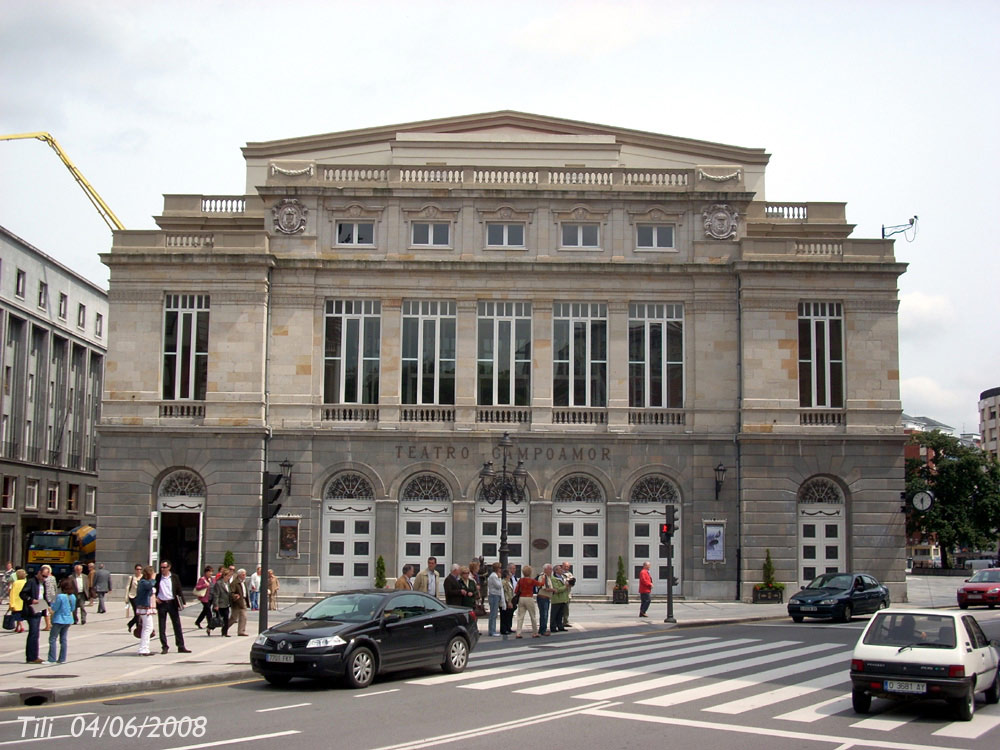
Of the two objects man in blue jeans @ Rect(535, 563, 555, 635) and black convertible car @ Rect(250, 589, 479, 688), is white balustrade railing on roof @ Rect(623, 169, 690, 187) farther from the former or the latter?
black convertible car @ Rect(250, 589, 479, 688)

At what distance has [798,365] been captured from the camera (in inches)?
1537

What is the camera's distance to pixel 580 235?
40219mm

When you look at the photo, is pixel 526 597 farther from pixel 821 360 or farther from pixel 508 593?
pixel 821 360

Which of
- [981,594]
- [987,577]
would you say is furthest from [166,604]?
[987,577]

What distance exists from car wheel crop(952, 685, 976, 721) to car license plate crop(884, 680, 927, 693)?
1.74ft

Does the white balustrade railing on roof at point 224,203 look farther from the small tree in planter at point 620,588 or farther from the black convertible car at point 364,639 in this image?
the black convertible car at point 364,639

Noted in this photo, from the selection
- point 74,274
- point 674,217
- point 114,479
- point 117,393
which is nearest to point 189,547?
point 114,479

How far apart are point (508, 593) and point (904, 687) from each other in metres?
13.3

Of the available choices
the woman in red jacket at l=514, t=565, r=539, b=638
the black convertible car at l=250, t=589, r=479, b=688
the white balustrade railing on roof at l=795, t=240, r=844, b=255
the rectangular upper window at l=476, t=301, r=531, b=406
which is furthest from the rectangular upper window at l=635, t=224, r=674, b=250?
the black convertible car at l=250, t=589, r=479, b=688

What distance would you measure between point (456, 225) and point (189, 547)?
15062mm

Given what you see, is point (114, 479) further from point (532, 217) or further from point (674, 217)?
point (674, 217)

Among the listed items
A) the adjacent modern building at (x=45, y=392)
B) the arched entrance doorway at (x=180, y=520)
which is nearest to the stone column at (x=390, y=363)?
the arched entrance doorway at (x=180, y=520)

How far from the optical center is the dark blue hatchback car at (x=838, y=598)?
103 ft

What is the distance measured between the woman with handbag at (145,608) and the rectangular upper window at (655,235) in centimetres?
2376
